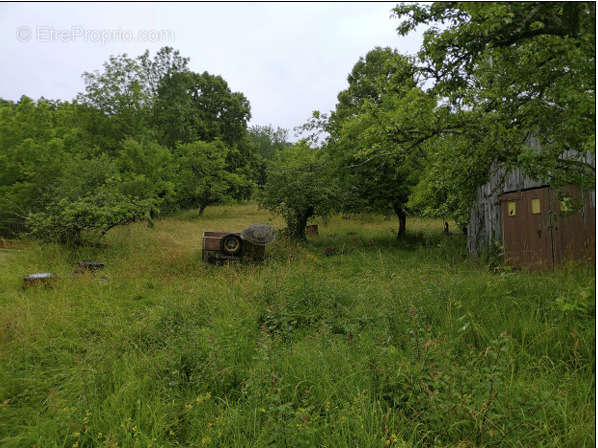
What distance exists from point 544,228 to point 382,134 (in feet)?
18.3

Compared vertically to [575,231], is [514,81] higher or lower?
higher

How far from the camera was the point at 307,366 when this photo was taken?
3045 millimetres

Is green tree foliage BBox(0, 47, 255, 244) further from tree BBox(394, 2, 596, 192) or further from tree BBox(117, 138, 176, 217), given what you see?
tree BBox(394, 2, 596, 192)

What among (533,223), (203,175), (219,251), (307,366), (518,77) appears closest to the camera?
(307,366)

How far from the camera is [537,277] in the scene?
16.6ft

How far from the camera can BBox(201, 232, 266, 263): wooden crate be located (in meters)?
9.70

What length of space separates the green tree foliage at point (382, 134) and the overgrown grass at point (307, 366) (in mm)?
2518

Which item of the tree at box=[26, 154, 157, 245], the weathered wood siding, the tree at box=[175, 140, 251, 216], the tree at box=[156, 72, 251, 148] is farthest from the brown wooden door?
the tree at box=[156, 72, 251, 148]

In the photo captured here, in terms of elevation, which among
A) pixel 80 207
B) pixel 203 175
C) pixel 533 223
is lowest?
pixel 533 223

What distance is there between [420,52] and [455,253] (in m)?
8.09

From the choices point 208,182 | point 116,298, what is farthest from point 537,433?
point 208,182

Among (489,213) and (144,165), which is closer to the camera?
(489,213)

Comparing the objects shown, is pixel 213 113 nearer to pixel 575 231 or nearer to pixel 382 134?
pixel 382 134

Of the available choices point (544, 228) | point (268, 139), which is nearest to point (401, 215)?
point (544, 228)
